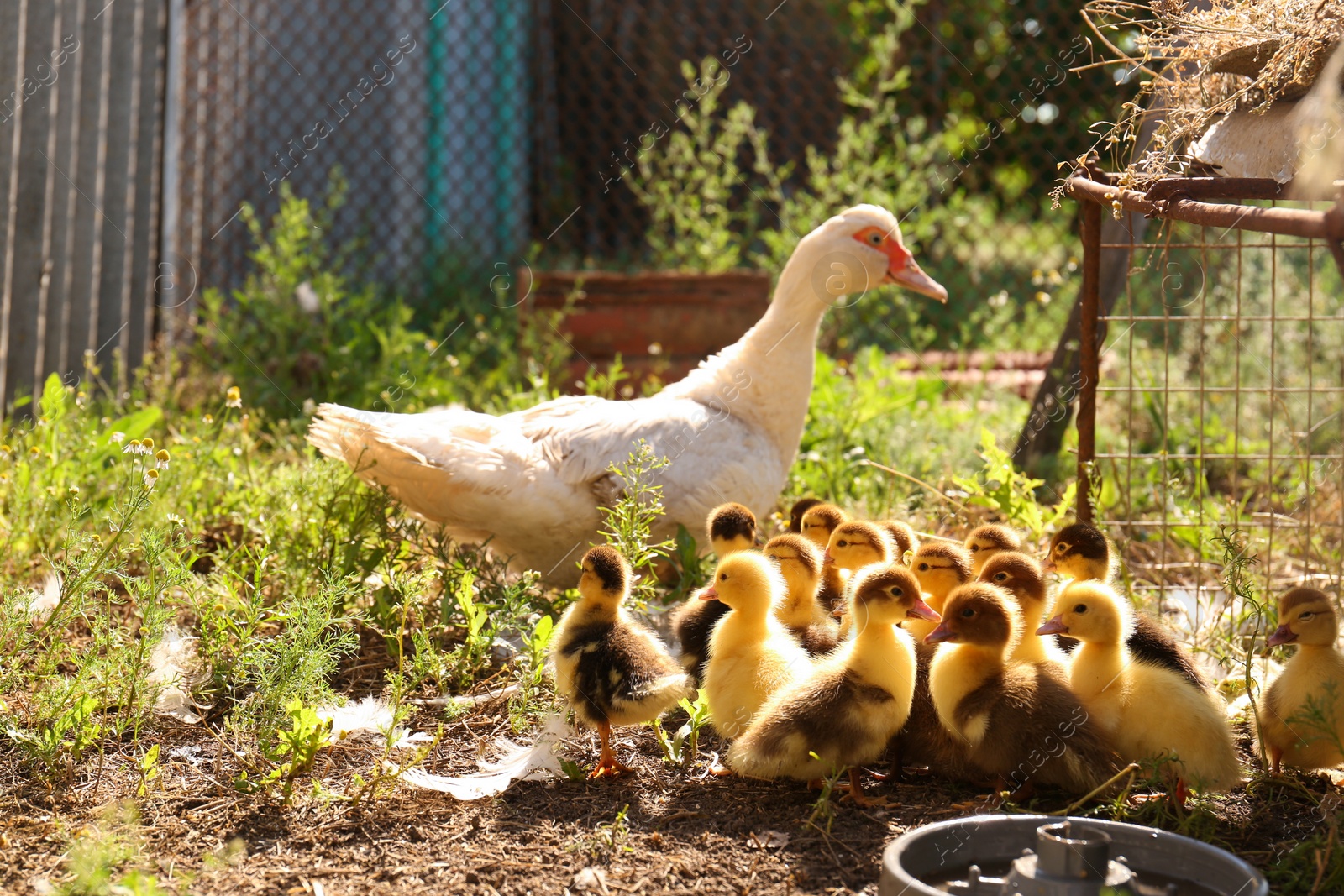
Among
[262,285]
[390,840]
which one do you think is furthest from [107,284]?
[390,840]

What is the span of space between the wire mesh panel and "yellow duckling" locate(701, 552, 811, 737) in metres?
1.14

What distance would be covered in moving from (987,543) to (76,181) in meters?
4.82

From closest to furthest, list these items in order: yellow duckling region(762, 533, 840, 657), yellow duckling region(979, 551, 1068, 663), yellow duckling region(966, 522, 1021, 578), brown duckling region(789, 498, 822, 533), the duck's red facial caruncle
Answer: yellow duckling region(979, 551, 1068, 663)
yellow duckling region(762, 533, 840, 657)
yellow duckling region(966, 522, 1021, 578)
brown duckling region(789, 498, 822, 533)
the duck's red facial caruncle

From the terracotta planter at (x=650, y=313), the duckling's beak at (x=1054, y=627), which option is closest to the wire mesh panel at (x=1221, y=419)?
the duckling's beak at (x=1054, y=627)

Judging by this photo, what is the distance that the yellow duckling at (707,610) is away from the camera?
322 cm

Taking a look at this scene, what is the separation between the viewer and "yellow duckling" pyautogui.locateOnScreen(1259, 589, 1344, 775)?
8.75 ft

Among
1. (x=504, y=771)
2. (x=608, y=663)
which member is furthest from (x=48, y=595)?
(x=608, y=663)

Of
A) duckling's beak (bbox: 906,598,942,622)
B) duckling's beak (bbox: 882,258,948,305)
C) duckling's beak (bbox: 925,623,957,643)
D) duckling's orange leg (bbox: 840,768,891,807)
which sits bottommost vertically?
duckling's orange leg (bbox: 840,768,891,807)

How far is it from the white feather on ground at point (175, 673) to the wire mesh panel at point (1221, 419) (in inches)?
104

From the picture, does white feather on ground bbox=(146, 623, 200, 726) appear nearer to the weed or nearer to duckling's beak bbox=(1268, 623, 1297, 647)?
the weed

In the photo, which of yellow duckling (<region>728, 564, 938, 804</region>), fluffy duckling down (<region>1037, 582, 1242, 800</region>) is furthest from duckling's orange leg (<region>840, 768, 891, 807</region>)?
fluffy duckling down (<region>1037, 582, 1242, 800</region>)

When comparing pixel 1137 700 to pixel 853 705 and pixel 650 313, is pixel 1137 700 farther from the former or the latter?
pixel 650 313

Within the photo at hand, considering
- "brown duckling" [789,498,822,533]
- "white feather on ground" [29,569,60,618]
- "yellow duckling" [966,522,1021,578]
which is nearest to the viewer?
"yellow duckling" [966,522,1021,578]

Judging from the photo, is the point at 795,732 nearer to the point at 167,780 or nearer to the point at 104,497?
the point at 167,780
